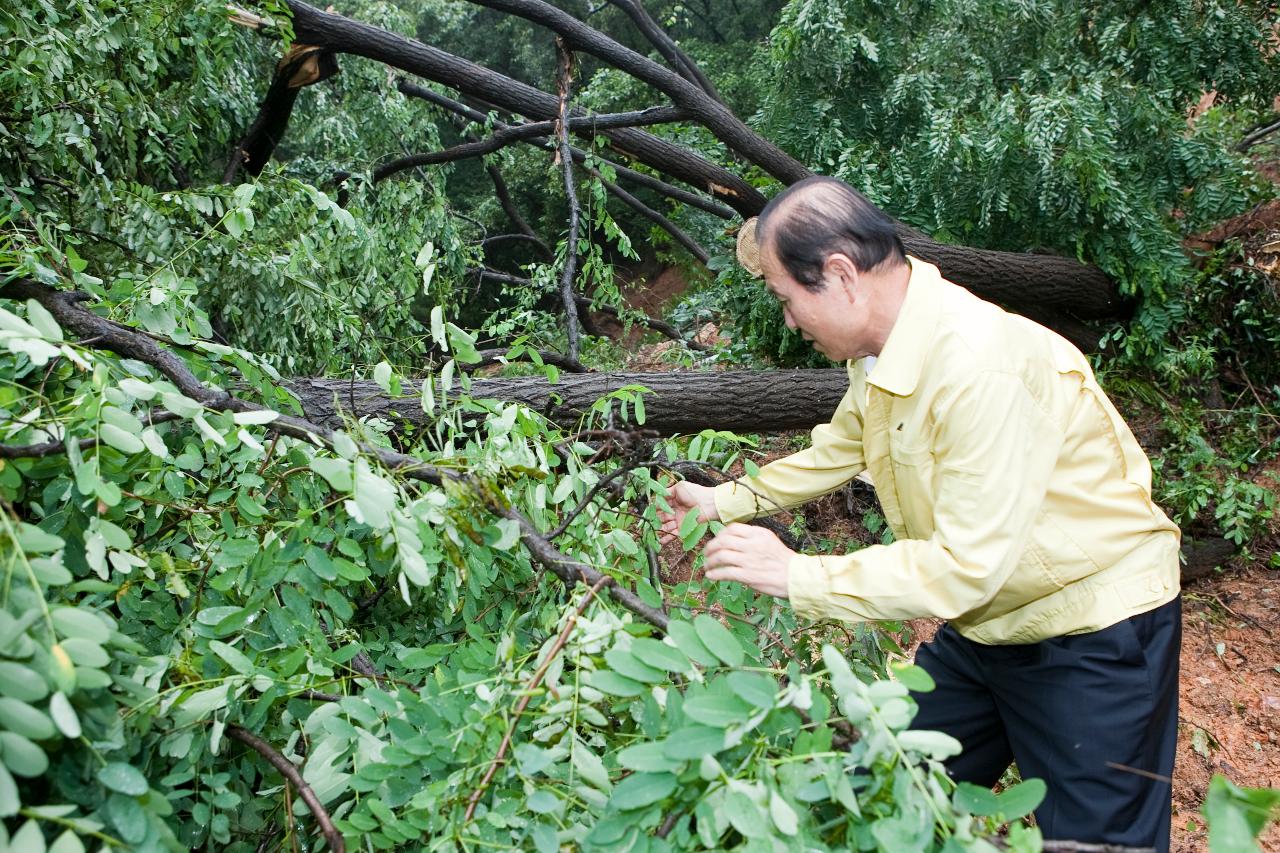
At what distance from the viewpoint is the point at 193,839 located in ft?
4.62

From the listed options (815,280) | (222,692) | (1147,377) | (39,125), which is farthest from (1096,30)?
(222,692)

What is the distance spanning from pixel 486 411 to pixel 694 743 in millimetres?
1163

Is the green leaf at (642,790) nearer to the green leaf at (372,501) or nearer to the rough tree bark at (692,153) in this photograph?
the green leaf at (372,501)

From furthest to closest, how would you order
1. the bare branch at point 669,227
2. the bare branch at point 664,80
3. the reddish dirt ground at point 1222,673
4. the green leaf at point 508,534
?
the bare branch at point 669,227 → the bare branch at point 664,80 → the reddish dirt ground at point 1222,673 → the green leaf at point 508,534

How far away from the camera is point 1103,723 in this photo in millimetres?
1786

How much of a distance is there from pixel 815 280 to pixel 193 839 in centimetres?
148

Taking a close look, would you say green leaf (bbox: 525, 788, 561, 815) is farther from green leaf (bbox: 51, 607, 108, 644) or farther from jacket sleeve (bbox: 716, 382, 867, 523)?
jacket sleeve (bbox: 716, 382, 867, 523)

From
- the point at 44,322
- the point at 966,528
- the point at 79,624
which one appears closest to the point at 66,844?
the point at 79,624

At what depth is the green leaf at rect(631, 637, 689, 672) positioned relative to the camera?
3.50 feet

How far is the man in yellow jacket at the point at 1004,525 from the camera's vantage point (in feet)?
5.10

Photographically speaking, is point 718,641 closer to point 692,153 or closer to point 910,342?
point 910,342

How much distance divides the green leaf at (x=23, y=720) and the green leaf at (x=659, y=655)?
0.62 metres

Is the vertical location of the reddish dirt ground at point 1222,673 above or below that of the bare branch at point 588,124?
below

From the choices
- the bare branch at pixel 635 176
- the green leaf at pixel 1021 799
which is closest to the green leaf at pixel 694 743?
the green leaf at pixel 1021 799
